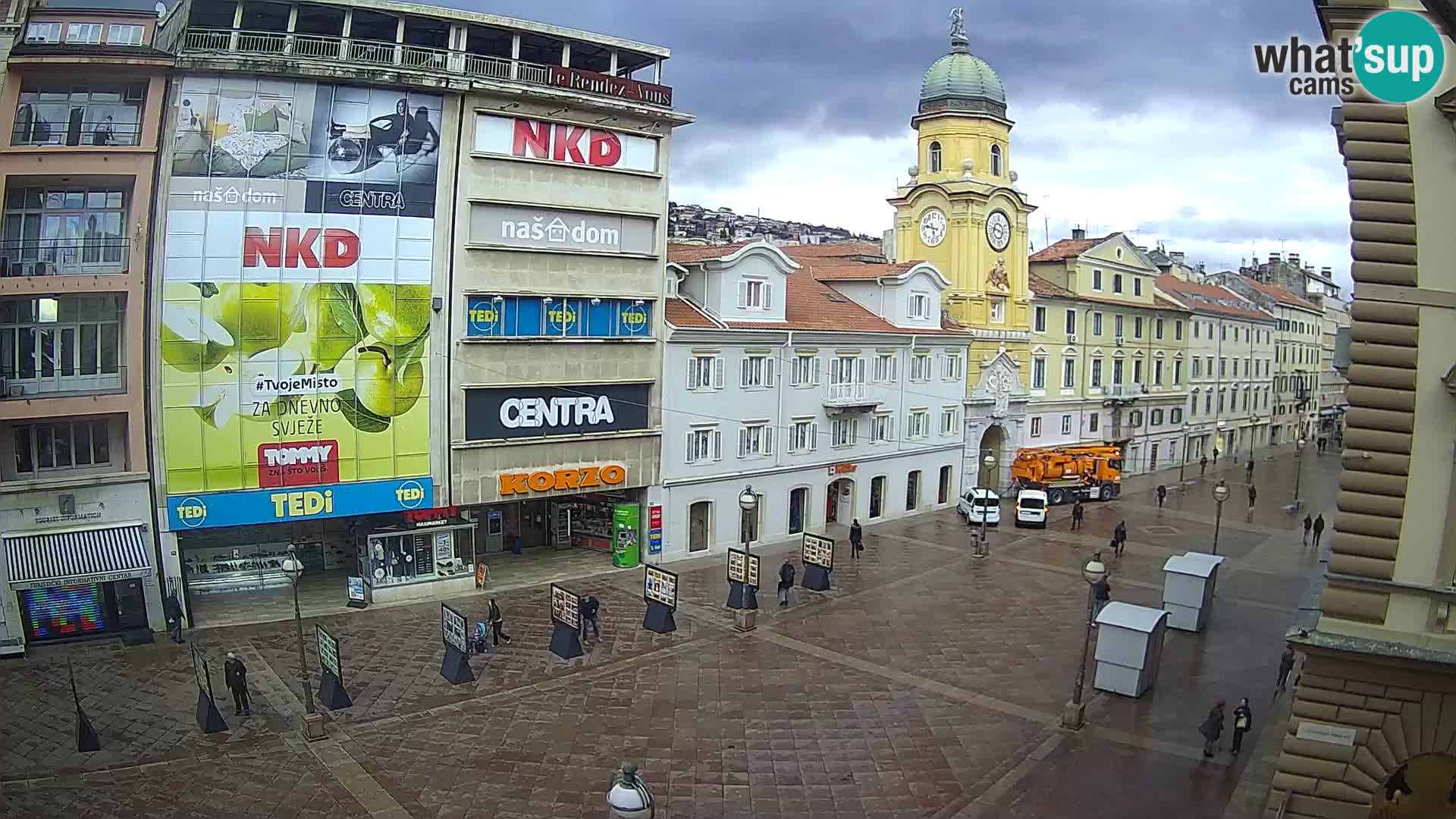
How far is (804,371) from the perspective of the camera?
134 ft

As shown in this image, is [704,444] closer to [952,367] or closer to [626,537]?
[626,537]

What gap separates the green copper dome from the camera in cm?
5153

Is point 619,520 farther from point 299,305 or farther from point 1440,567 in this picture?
point 1440,567

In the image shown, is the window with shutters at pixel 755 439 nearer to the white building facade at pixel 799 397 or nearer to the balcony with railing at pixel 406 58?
the white building facade at pixel 799 397

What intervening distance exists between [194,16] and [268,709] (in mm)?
19011

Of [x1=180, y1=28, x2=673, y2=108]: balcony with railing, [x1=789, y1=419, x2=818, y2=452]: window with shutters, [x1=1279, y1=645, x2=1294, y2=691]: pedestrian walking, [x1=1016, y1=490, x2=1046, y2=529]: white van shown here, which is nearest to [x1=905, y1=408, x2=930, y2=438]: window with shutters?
[x1=1016, y1=490, x2=1046, y2=529]: white van

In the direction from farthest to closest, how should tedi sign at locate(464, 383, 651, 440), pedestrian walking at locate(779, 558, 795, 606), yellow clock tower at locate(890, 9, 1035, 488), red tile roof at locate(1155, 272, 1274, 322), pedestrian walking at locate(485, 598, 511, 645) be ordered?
1. red tile roof at locate(1155, 272, 1274, 322)
2. yellow clock tower at locate(890, 9, 1035, 488)
3. tedi sign at locate(464, 383, 651, 440)
4. pedestrian walking at locate(779, 558, 795, 606)
5. pedestrian walking at locate(485, 598, 511, 645)

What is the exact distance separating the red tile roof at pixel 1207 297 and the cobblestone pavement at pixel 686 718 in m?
42.9

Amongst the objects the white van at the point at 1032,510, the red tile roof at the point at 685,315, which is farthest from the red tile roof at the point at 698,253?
the white van at the point at 1032,510

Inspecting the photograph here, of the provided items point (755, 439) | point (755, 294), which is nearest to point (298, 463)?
point (755, 439)

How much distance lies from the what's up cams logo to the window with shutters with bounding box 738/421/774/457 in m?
26.1

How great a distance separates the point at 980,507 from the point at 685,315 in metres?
14.1

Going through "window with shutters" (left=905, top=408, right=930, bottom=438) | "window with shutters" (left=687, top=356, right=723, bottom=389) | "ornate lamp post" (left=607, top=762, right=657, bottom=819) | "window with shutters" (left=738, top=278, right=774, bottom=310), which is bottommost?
"ornate lamp post" (left=607, top=762, right=657, bottom=819)

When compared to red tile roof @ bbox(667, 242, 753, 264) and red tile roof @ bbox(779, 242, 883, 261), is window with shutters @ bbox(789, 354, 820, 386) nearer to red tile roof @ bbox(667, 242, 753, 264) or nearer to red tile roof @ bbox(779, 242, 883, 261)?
red tile roof @ bbox(667, 242, 753, 264)
